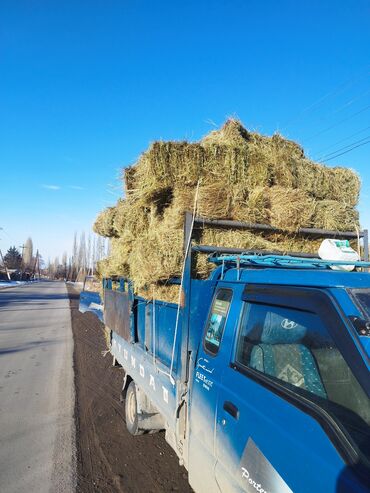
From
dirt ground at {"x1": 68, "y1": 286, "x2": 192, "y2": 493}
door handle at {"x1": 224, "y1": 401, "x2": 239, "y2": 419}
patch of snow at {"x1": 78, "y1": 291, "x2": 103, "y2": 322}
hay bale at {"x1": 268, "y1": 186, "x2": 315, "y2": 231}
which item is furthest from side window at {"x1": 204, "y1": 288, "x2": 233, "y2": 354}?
patch of snow at {"x1": 78, "y1": 291, "x2": 103, "y2": 322}

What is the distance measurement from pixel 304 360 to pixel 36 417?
14.6 feet

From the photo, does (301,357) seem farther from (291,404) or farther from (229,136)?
(229,136)

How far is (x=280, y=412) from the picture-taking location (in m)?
1.85

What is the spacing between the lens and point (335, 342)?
169cm

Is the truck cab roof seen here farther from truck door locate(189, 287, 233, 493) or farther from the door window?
truck door locate(189, 287, 233, 493)

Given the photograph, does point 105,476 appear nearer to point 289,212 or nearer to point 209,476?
point 209,476

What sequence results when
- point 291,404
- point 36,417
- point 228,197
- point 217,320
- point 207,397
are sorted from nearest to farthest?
point 291,404
point 207,397
point 217,320
point 228,197
point 36,417

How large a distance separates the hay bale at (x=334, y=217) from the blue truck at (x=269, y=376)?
3.64ft

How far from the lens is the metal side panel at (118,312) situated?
4.82 meters

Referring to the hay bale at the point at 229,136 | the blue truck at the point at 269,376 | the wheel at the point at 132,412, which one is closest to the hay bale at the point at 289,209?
the blue truck at the point at 269,376

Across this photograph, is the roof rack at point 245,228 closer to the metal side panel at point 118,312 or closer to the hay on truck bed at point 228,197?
the hay on truck bed at point 228,197

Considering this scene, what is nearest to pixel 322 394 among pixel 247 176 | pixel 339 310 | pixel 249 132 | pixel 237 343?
pixel 339 310

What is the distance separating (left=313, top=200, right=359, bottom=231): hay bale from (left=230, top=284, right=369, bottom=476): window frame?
2.17m

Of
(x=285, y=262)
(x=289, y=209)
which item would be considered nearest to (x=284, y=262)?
(x=285, y=262)
